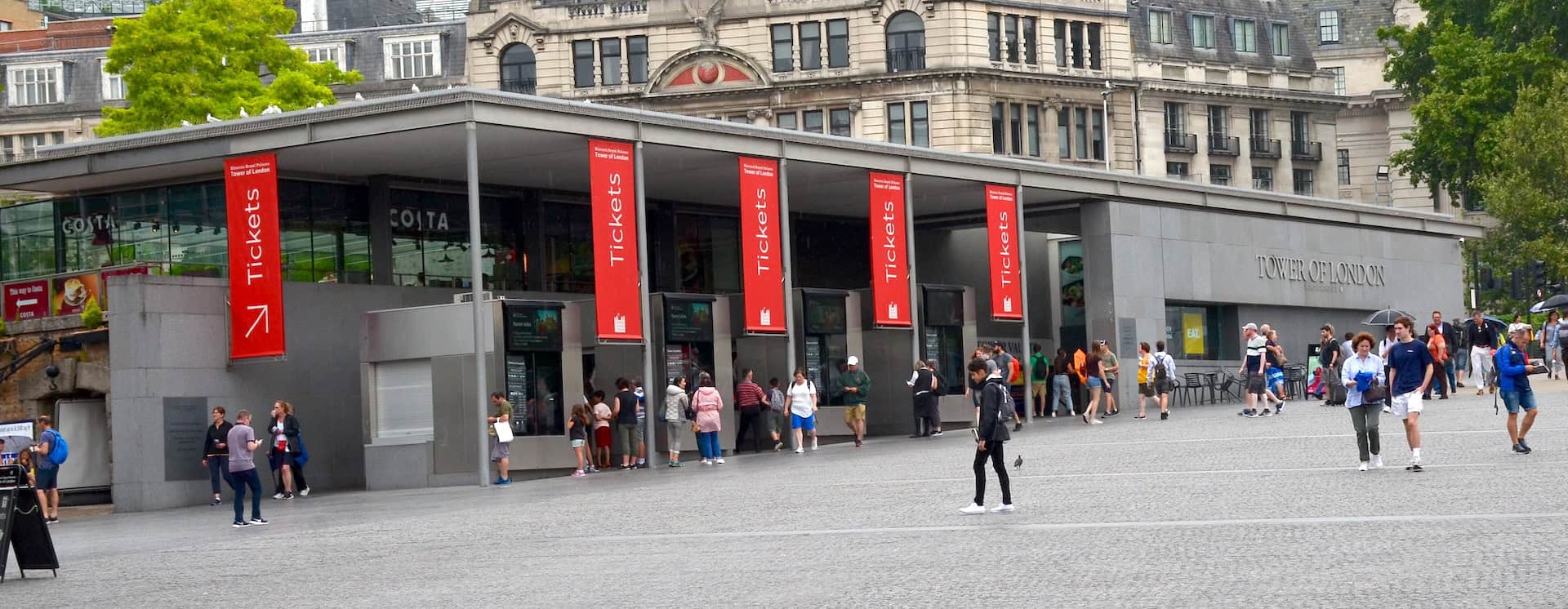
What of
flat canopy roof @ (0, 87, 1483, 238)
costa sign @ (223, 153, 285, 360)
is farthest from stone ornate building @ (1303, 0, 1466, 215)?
costa sign @ (223, 153, 285, 360)

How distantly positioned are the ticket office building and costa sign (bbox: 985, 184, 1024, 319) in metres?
0.34

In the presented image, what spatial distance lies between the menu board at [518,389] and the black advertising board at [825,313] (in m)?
7.35

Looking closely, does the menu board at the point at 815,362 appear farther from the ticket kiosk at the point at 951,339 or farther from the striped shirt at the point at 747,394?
the striped shirt at the point at 747,394

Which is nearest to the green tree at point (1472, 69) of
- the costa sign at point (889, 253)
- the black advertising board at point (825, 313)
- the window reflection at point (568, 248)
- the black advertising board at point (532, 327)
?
the costa sign at point (889, 253)

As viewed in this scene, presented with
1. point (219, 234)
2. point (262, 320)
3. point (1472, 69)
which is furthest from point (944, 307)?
point (1472, 69)

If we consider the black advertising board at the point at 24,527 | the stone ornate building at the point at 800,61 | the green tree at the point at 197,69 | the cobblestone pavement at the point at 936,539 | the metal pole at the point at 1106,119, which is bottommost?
the cobblestone pavement at the point at 936,539

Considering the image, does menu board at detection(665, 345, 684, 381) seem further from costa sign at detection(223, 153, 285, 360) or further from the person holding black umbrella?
the person holding black umbrella

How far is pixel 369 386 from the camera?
1221 inches

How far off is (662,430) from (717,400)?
3059mm

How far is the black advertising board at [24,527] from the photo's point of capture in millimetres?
17422

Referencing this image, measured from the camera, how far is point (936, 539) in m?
16.2

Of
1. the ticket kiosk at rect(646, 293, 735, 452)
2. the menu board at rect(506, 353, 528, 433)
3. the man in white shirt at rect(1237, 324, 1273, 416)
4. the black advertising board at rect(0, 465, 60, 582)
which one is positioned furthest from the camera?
the ticket kiosk at rect(646, 293, 735, 452)

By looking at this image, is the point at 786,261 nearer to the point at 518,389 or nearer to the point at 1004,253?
the point at 518,389

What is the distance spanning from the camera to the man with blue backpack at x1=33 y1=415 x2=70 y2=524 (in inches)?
1102
